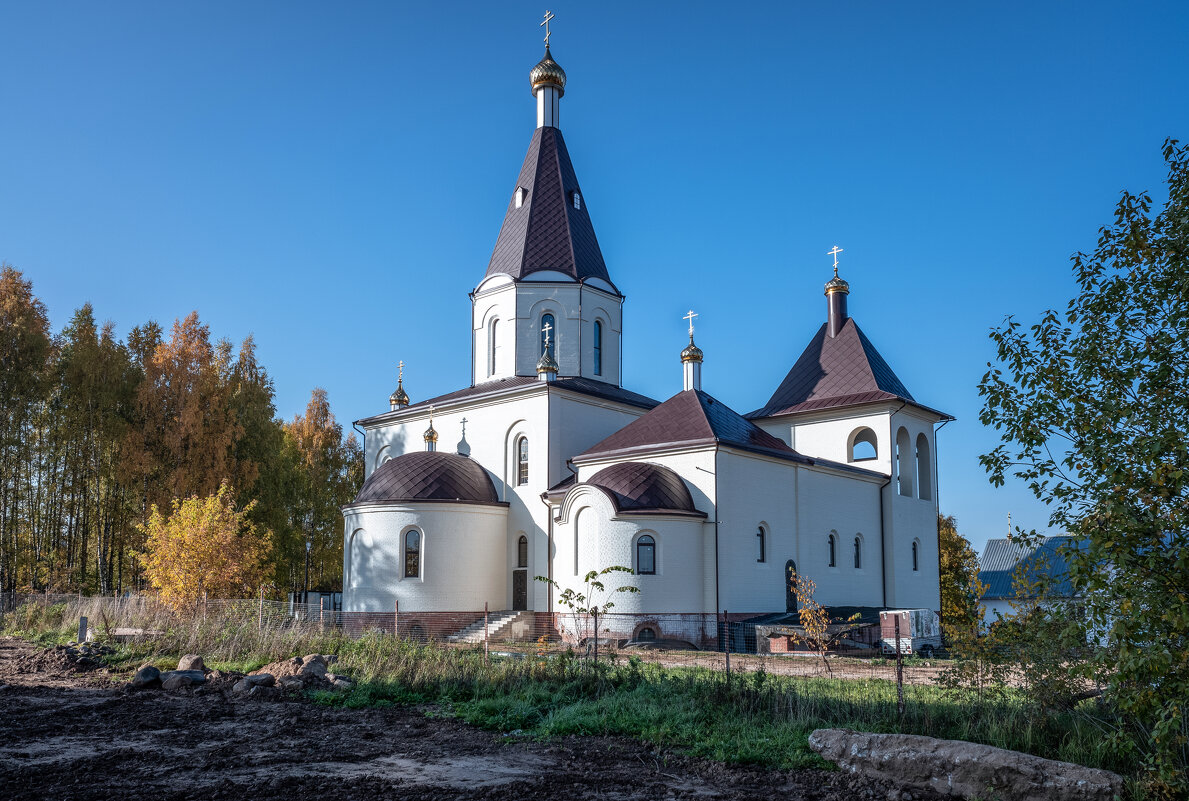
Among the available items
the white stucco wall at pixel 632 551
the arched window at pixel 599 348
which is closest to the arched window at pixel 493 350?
the arched window at pixel 599 348

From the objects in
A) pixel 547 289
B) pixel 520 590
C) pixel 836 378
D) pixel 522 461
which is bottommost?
pixel 520 590

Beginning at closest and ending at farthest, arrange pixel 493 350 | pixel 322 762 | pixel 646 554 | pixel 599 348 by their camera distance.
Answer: pixel 322 762 → pixel 646 554 → pixel 599 348 → pixel 493 350

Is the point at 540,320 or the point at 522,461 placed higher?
the point at 540,320

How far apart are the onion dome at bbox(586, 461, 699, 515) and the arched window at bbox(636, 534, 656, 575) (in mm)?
740

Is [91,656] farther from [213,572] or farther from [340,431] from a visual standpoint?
[340,431]

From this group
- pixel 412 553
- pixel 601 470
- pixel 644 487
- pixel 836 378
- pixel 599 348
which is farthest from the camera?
pixel 836 378

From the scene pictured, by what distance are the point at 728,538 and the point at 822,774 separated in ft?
47.3

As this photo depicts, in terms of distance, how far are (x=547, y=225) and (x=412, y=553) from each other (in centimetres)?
1060

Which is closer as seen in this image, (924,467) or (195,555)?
(195,555)

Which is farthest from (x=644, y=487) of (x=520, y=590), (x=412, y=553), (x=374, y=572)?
(x=374, y=572)

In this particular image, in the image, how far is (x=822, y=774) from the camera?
7895 mm

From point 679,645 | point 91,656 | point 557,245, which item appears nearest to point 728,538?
point 679,645

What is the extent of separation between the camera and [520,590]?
24766 mm

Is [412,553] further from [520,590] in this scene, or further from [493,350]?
[493,350]
